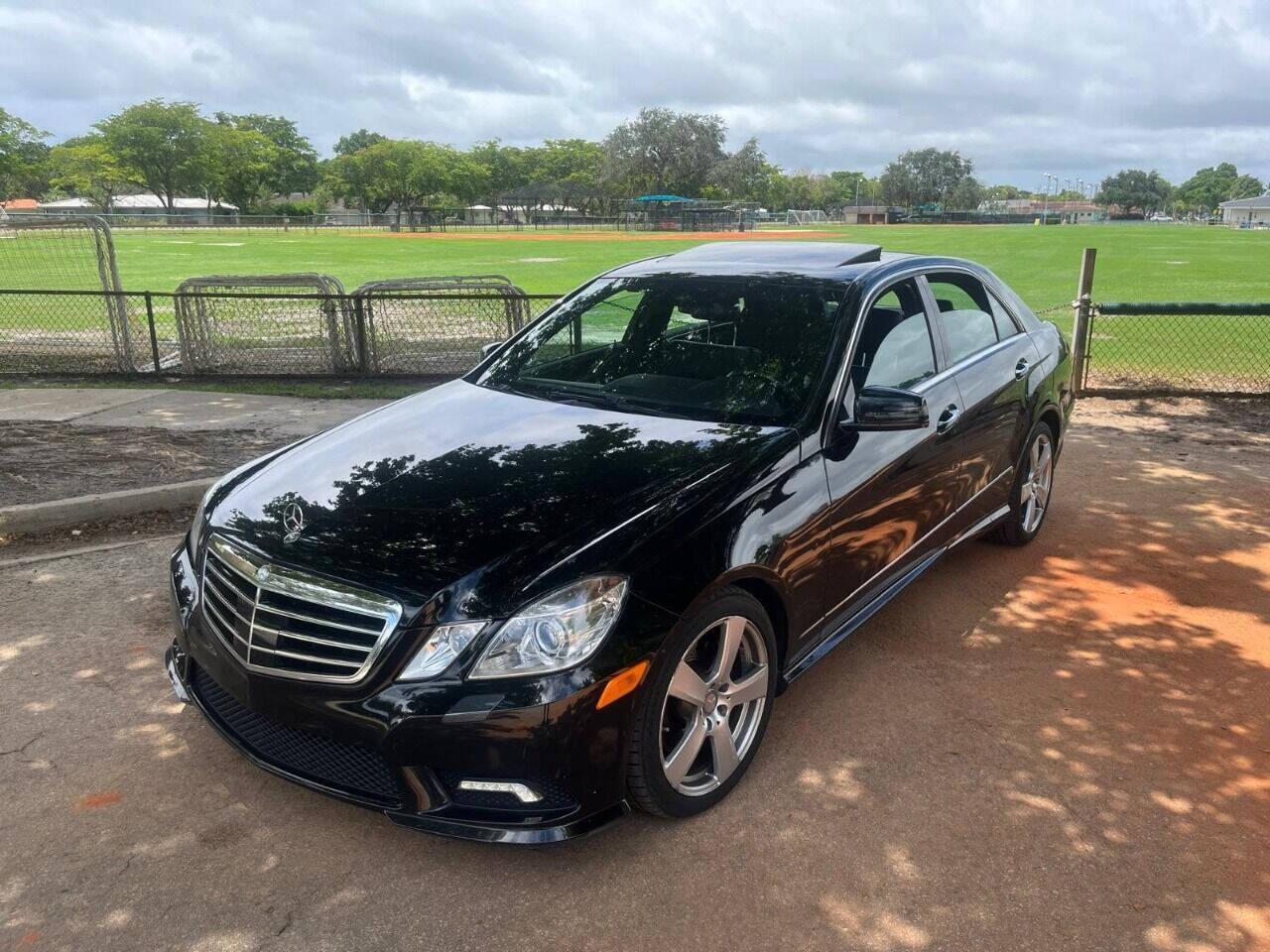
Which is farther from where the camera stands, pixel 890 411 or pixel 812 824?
pixel 890 411

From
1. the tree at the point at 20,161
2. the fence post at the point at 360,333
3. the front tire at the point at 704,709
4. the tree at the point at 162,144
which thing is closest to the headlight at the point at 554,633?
the front tire at the point at 704,709

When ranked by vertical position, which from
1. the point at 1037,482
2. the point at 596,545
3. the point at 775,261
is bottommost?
the point at 1037,482

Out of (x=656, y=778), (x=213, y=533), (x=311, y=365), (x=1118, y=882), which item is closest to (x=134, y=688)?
(x=213, y=533)

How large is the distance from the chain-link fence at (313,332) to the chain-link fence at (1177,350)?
6.04m

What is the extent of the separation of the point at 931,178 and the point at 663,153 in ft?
188

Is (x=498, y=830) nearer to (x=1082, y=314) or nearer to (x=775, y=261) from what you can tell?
(x=775, y=261)

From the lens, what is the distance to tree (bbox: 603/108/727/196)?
11644 cm

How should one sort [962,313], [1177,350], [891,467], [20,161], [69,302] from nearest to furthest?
[891,467] < [962,313] < [1177,350] < [69,302] < [20,161]

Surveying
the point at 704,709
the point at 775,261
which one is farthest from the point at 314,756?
the point at 775,261

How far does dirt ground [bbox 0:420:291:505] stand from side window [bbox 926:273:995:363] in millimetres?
4841

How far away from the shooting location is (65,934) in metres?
2.65

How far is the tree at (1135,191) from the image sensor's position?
569 feet

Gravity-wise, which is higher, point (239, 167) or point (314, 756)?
point (239, 167)

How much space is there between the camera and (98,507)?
5.93 meters
